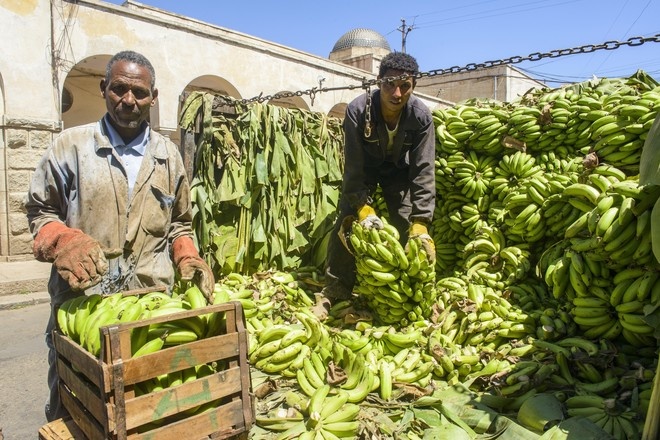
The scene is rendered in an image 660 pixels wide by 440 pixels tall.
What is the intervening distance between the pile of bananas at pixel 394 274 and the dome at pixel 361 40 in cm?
2862

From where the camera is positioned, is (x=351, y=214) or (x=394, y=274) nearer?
(x=394, y=274)

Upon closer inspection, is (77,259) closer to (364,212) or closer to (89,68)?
(364,212)

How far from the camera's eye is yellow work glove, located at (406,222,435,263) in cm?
345

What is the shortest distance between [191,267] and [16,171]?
673 cm

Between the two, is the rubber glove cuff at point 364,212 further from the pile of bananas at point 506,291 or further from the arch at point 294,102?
the arch at point 294,102

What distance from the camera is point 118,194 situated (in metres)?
2.37

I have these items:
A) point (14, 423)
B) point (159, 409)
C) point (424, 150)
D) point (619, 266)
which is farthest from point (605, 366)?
point (14, 423)

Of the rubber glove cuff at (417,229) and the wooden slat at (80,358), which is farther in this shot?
the rubber glove cuff at (417,229)

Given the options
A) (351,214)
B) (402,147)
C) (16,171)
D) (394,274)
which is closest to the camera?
(394,274)

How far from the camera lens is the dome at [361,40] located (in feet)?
99.1

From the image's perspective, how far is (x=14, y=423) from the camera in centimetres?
332

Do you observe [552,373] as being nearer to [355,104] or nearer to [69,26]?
[355,104]

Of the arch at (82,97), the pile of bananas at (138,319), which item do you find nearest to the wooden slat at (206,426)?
the pile of bananas at (138,319)

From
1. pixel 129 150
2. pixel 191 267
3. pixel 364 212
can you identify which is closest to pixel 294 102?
pixel 364 212
